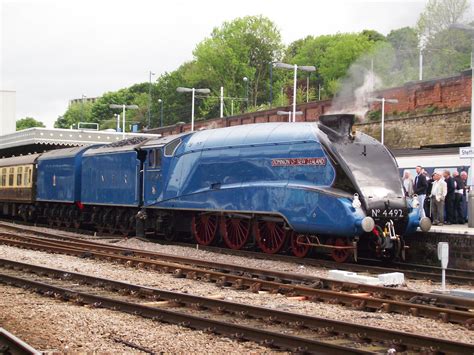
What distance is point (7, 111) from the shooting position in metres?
93.6

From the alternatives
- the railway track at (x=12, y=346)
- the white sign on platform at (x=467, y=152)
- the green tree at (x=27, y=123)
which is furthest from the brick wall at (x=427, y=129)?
the green tree at (x=27, y=123)

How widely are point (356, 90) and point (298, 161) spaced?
10.9ft

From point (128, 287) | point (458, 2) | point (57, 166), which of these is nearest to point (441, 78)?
point (458, 2)

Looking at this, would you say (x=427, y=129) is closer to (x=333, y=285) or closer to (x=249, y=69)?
(x=333, y=285)

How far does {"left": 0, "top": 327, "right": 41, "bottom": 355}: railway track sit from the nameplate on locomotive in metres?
9.70

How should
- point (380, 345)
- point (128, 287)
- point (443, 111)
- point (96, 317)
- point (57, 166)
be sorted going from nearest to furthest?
1. point (380, 345)
2. point (96, 317)
3. point (128, 287)
4. point (57, 166)
5. point (443, 111)

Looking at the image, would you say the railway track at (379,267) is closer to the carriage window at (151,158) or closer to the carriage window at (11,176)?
the carriage window at (151,158)

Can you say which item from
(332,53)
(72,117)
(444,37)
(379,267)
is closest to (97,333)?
(379,267)

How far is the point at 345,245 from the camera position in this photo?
16.0 meters

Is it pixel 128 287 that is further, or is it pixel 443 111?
pixel 443 111

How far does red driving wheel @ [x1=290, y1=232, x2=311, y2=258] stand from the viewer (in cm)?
1702

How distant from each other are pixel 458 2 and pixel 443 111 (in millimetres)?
13078

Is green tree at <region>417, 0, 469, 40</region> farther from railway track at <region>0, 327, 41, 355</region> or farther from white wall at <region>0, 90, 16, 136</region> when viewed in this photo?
white wall at <region>0, 90, 16, 136</region>

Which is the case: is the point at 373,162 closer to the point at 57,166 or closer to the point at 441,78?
the point at 57,166
